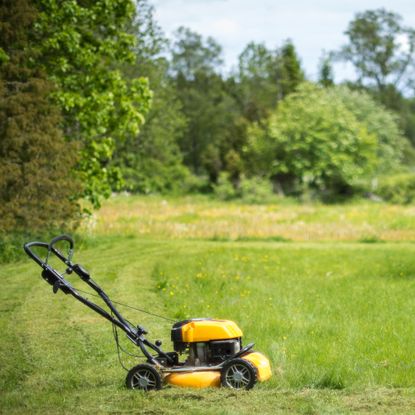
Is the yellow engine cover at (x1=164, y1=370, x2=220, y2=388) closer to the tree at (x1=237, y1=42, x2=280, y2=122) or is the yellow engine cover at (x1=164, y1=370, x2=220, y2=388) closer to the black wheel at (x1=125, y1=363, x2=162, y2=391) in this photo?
the black wheel at (x1=125, y1=363, x2=162, y2=391)

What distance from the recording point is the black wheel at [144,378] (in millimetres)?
7375

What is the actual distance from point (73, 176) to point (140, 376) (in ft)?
39.2

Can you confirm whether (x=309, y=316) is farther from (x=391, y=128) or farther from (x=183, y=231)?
(x=391, y=128)

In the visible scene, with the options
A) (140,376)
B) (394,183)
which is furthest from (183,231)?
(394,183)

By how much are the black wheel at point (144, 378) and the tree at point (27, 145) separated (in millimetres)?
9814

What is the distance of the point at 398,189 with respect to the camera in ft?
132

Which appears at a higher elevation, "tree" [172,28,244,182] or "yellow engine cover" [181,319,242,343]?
"tree" [172,28,244,182]

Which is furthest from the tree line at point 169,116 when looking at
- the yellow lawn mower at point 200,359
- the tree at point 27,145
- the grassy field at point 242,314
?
the yellow lawn mower at point 200,359

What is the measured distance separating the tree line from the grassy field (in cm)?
225

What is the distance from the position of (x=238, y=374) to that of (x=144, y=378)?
936 mm

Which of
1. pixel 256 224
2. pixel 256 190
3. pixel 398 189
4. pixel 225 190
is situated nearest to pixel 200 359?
pixel 256 224

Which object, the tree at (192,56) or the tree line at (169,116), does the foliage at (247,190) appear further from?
the tree at (192,56)

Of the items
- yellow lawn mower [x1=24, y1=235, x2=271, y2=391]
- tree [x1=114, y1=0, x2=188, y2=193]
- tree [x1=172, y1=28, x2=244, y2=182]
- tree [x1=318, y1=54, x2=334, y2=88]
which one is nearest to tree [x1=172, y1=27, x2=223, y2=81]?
tree [x1=172, y1=28, x2=244, y2=182]

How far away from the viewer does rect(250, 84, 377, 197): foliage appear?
42188 mm
